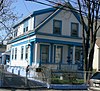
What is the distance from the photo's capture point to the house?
29578 mm

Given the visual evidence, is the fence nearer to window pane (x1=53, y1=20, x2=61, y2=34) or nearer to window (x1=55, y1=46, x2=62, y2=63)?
window (x1=55, y1=46, x2=62, y2=63)

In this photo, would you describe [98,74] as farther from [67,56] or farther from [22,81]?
[67,56]

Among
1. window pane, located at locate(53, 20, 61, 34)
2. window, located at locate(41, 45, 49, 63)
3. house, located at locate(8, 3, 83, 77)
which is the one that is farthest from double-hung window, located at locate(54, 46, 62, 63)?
window pane, located at locate(53, 20, 61, 34)

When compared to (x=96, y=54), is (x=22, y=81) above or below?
below

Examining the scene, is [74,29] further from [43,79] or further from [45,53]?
[43,79]

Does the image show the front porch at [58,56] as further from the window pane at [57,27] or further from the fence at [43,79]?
the fence at [43,79]

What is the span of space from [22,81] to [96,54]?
19.7 m

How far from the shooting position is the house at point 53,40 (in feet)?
97.0

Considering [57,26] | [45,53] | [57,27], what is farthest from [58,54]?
[57,26]

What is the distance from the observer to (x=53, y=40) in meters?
29.7

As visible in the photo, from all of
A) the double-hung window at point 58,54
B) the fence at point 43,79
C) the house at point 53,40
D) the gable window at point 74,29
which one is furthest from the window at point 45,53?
the fence at point 43,79

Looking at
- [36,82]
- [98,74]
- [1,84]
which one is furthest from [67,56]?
[98,74]

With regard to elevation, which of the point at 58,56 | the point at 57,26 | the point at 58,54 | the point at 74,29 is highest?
the point at 57,26

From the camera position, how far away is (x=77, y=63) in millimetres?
32031
